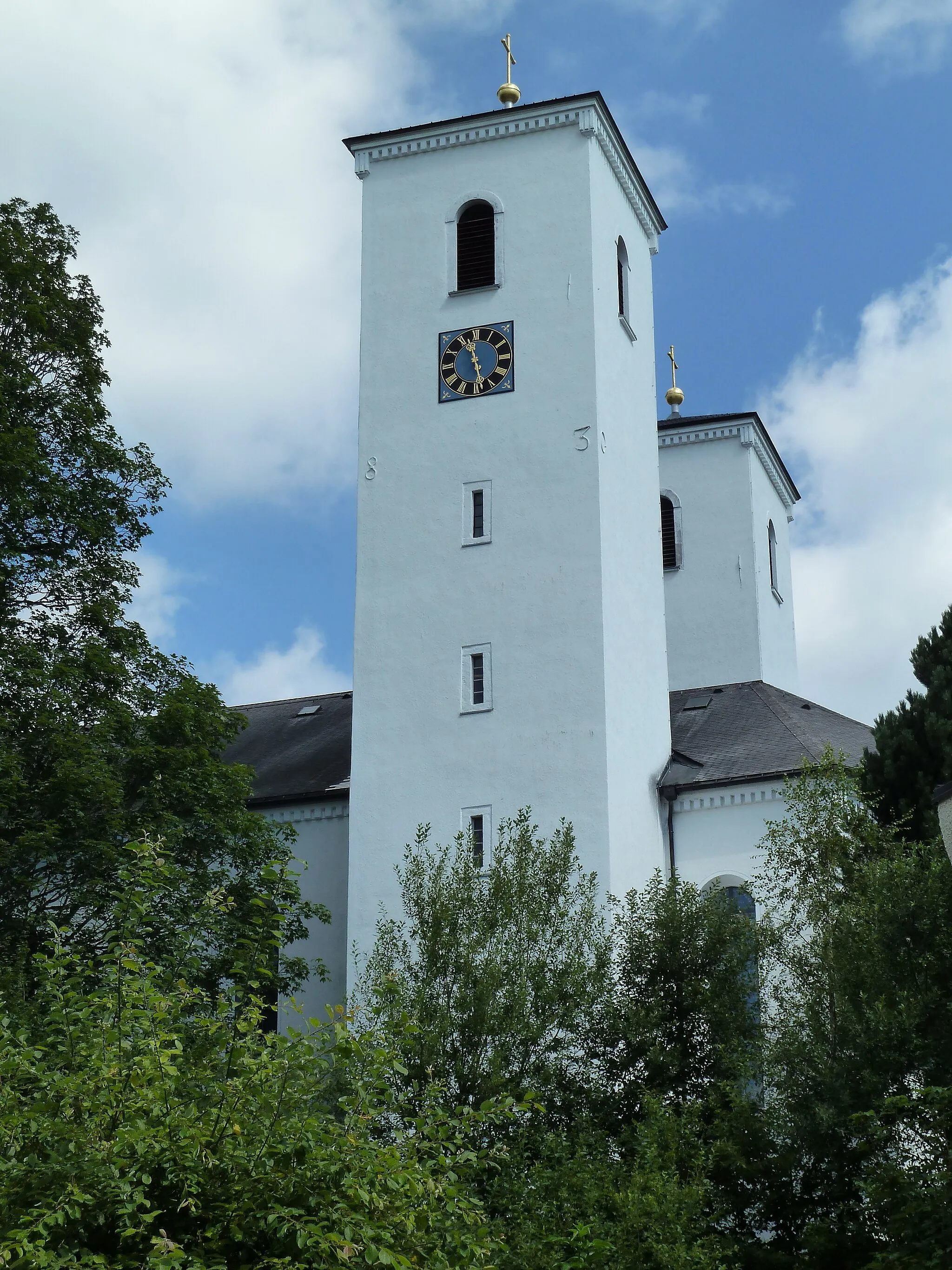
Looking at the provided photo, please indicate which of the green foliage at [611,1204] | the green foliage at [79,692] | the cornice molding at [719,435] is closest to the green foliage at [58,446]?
the green foliage at [79,692]

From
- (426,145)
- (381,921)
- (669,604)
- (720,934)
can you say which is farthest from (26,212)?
(669,604)

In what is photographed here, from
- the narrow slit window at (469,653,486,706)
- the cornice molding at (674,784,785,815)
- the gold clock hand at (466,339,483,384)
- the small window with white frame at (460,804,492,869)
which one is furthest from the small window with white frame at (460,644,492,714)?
the gold clock hand at (466,339,483,384)

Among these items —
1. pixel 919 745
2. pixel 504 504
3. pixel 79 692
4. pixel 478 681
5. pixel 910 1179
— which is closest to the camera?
pixel 910 1179

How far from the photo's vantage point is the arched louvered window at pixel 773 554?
41.1 meters

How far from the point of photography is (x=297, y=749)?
34.2 meters

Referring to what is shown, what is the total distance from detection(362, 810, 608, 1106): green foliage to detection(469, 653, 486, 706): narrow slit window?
11.8 feet

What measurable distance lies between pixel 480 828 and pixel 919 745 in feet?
25.9

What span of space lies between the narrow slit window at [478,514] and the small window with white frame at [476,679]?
6.54ft

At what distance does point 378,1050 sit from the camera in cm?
1230

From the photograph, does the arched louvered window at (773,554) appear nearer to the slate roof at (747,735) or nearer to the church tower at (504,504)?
the slate roof at (747,735)

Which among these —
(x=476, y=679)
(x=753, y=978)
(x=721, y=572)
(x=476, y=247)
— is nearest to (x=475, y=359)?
(x=476, y=247)

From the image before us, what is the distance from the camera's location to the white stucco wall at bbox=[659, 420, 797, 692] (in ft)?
125

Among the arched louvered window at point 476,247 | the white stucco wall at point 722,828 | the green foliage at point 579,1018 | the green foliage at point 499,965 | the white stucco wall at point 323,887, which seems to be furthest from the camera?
the arched louvered window at point 476,247

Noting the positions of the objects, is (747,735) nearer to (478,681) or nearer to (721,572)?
(478,681)
